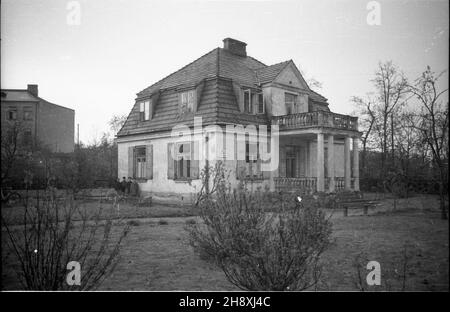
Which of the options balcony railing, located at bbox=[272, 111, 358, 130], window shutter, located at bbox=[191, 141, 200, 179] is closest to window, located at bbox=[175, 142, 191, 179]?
window shutter, located at bbox=[191, 141, 200, 179]

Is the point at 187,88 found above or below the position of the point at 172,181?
above

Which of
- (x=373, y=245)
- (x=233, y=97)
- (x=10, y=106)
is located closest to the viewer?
(x=10, y=106)

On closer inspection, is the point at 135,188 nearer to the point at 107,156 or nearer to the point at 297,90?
the point at 107,156

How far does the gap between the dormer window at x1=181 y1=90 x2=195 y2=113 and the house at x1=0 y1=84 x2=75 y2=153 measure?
6.17 metres

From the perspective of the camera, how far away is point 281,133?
15.9 meters

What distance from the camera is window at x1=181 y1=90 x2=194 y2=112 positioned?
605 inches

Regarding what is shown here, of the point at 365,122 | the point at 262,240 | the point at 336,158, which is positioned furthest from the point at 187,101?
the point at 262,240

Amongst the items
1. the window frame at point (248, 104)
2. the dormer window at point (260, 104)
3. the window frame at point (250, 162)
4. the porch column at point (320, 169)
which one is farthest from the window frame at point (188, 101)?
the porch column at point (320, 169)

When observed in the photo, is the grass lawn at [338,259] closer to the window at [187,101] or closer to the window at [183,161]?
the window at [183,161]

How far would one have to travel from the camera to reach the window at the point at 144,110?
17.5m

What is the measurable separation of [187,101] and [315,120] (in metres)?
5.99

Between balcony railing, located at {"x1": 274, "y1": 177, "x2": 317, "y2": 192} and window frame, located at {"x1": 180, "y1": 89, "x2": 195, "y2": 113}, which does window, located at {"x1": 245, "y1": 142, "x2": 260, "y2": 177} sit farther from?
window frame, located at {"x1": 180, "y1": 89, "x2": 195, "y2": 113}

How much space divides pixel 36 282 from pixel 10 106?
3.36m
